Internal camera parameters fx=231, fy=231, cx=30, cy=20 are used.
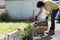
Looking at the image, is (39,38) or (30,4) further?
(30,4)

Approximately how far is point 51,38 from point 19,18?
355 inches

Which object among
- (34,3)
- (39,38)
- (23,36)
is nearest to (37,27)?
(39,38)

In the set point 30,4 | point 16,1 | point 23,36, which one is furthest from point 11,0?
point 23,36

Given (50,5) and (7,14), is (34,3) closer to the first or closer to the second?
(7,14)

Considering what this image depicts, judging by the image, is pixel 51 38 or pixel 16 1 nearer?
pixel 51 38

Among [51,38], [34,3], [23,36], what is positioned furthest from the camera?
[34,3]

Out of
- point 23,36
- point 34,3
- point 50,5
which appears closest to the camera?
point 23,36

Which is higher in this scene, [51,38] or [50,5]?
[50,5]

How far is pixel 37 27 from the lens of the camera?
377 inches

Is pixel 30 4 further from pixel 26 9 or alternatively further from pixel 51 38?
pixel 51 38

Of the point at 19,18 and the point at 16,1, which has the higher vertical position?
the point at 16,1

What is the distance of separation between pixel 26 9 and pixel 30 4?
0.49 metres

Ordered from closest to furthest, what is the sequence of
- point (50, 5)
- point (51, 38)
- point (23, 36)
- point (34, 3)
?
1. point (23, 36)
2. point (51, 38)
3. point (50, 5)
4. point (34, 3)

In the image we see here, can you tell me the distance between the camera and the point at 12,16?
58.3 ft
